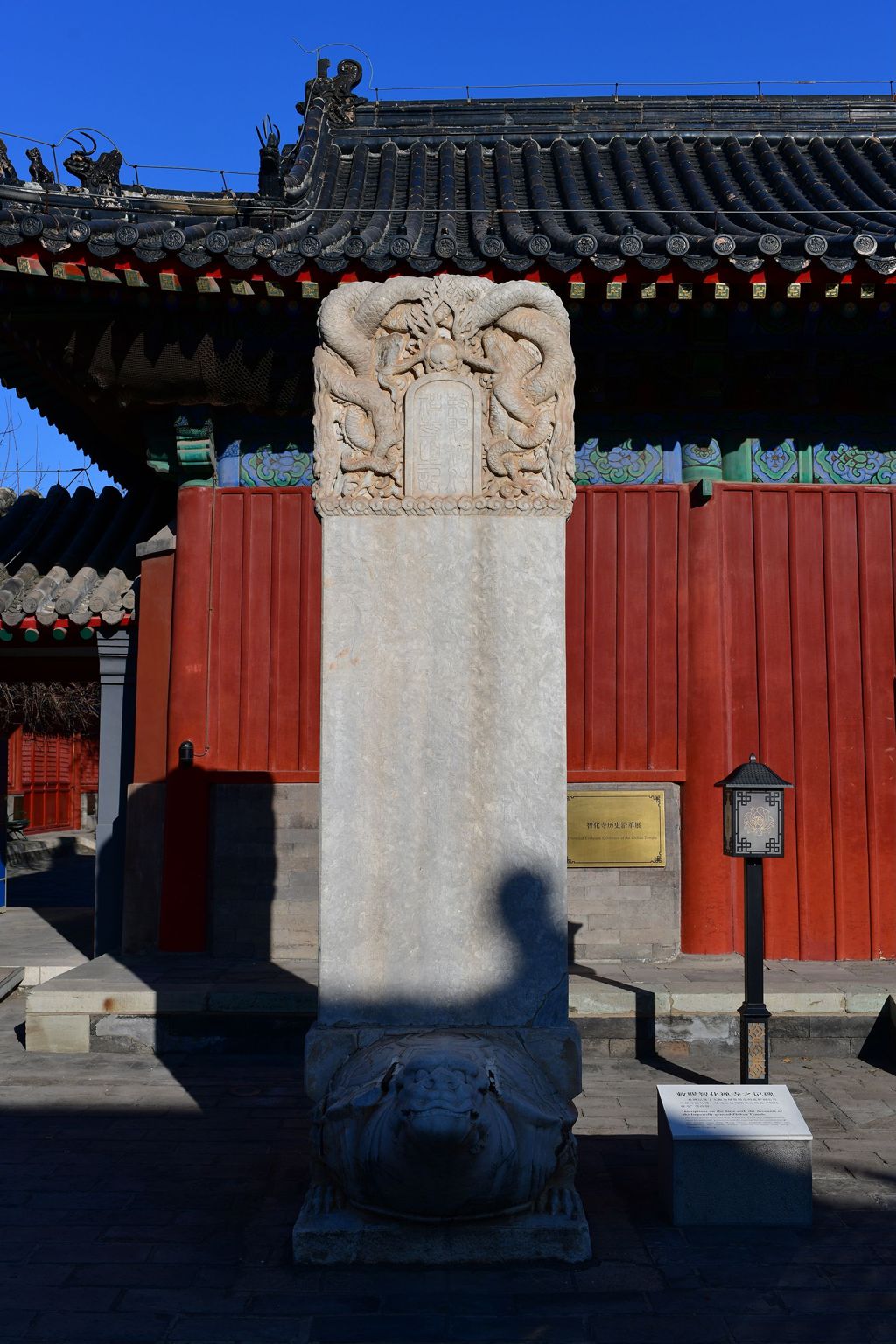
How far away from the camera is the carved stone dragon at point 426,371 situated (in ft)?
14.9

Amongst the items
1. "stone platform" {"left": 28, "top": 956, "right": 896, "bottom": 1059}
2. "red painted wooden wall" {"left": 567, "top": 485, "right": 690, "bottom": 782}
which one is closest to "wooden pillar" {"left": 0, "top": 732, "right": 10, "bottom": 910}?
"stone platform" {"left": 28, "top": 956, "right": 896, "bottom": 1059}

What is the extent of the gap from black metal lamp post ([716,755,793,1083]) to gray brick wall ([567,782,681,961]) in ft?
6.28

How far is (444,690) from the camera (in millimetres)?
4422

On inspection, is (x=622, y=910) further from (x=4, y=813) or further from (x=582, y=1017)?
(x=4, y=813)

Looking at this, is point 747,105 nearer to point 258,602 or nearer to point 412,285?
point 258,602

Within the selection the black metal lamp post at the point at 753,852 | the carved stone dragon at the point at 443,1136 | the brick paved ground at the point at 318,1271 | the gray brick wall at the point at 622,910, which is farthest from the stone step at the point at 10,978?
the black metal lamp post at the point at 753,852

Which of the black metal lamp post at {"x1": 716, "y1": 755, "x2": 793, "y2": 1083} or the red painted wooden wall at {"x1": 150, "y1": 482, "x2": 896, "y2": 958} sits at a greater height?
the red painted wooden wall at {"x1": 150, "y1": 482, "x2": 896, "y2": 958}

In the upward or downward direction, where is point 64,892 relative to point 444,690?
downward

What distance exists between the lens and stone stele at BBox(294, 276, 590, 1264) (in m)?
4.30

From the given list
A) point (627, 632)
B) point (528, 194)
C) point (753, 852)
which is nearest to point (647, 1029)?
point (753, 852)

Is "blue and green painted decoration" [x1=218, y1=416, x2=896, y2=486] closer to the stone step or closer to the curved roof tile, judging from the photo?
the curved roof tile

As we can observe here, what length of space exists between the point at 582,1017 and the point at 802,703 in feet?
9.52

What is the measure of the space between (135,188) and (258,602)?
4134 mm

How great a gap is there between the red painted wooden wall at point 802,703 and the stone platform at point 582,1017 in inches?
36.1
